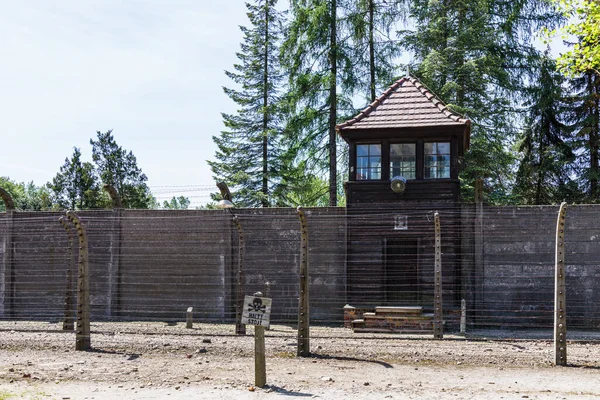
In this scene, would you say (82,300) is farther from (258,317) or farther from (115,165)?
(115,165)

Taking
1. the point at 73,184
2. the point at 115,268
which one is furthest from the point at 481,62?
the point at 73,184

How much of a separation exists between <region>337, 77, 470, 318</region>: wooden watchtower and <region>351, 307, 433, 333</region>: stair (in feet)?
3.16

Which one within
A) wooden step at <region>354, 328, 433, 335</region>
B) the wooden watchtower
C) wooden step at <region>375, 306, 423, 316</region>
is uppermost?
the wooden watchtower

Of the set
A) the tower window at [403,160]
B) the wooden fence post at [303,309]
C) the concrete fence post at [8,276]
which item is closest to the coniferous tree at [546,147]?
the tower window at [403,160]

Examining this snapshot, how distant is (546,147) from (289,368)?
67.0 feet

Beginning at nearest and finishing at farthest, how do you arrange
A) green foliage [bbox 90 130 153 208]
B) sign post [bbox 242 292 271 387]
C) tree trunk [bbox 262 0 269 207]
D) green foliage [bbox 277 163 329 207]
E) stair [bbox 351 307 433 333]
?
sign post [bbox 242 292 271 387] → stair [bbox 351 307 433 333] → green foliage [bbox 277 163 329 207] → tree trunk [bbox 262 0 269 207] → green foliage [bbox 90 130 153 208]

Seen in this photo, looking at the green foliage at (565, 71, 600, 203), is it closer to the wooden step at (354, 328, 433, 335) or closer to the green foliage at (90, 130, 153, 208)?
the wooden step at (354, 328, 433, 335)

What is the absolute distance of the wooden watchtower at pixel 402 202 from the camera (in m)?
16.3

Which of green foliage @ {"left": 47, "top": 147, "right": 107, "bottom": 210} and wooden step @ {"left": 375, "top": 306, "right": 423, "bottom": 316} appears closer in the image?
wooden step @ {"left": 375, "top": 306, "right": 423, "bottom": 316}

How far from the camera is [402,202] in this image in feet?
53.9

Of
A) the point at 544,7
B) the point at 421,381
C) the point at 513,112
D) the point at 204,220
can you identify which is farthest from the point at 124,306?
the point at 544,7

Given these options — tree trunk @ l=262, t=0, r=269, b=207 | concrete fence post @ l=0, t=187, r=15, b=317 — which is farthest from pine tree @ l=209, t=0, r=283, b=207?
concrete fence post @ l=0, t=187, r=15, b=317

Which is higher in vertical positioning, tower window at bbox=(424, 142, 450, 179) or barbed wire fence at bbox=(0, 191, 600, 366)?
tower window at bbox=(424, 142, 450, 179)

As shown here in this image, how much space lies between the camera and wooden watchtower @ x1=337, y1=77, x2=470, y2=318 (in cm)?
1631
